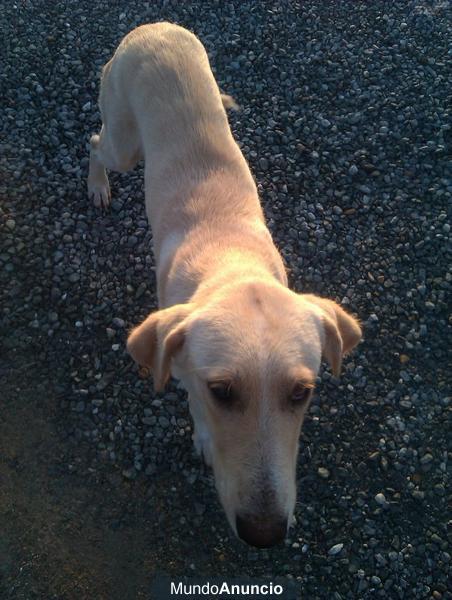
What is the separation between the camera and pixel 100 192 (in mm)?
5078

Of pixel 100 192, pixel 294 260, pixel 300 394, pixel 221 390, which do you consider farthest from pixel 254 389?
pixel 100 192

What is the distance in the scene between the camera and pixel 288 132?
577cm

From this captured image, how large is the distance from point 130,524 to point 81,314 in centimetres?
179

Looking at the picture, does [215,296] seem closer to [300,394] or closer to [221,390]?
[221,390]

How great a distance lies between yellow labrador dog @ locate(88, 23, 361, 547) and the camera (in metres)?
2.35

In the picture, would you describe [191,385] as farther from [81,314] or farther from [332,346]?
[81,314]

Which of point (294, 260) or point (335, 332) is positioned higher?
point (335, 332)

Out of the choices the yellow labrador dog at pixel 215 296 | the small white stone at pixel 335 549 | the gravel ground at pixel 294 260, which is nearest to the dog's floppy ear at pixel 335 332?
the yellow labrador dog at pixel 215 296

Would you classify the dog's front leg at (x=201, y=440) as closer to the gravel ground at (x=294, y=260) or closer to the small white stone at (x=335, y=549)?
the gravel ground at (x=294, y=260)

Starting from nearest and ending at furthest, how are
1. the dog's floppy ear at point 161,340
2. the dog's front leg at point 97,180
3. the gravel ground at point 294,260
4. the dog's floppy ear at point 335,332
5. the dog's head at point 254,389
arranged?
the dog's head at point 254,389, the dog's floppy ear at point 161,340, the dog's floppy ear at point 335,332, the gravel ground at point 294,260, the dog's front leg at point 97,180

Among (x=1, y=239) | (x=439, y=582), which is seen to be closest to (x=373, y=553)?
(x=439, y=582)

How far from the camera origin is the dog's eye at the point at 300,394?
2414 millimetres

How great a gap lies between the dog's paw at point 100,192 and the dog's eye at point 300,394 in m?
3.34

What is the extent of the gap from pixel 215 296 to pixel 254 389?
0.60 meters
